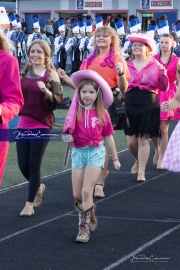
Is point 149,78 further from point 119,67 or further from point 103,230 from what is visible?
point 103,230

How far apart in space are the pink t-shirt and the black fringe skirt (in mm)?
3024

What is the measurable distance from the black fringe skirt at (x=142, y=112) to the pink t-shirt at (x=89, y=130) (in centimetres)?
302

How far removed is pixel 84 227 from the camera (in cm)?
665

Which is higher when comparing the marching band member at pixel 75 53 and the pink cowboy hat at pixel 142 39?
the pink cowboy hat at pixel 142 39

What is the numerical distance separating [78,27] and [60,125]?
69.8 ft

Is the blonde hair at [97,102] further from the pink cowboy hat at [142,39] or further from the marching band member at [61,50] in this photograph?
the marching band member at [61,50]

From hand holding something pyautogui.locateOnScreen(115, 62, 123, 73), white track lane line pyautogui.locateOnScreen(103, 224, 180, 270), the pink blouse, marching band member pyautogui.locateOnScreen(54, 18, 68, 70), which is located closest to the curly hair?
hand holding something pyautogui.locateOnScreen(115, 62, 123, 73)

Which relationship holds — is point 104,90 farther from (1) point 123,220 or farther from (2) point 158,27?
(2) point 158,27

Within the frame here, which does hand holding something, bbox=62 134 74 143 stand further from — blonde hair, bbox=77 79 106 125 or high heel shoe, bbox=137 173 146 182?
high heel shoe, bbox=137 173 146 182

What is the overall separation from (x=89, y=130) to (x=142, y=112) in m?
3.13

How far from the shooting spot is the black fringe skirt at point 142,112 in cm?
974

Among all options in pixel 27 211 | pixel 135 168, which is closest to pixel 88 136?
pixel 27 211

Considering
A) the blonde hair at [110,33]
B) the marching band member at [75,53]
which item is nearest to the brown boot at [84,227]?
the blonde hair at [110,33]

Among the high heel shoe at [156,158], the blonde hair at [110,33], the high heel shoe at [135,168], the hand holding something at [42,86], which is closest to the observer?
the hand holding something at [42,86]
